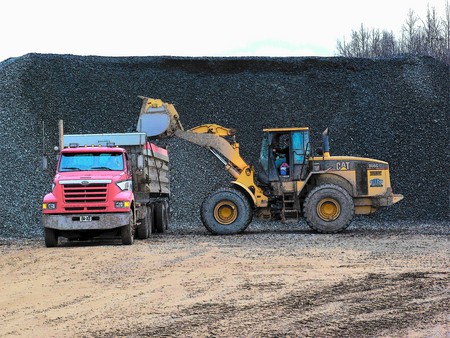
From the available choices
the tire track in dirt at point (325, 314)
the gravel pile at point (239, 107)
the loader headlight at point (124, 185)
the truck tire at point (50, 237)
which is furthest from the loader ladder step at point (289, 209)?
the tire track in dirt at point (325, 314)

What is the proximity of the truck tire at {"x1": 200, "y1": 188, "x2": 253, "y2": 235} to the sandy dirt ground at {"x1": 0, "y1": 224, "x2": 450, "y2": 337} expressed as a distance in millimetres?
3558

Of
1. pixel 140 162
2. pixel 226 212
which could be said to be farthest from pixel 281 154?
pixel 140 162

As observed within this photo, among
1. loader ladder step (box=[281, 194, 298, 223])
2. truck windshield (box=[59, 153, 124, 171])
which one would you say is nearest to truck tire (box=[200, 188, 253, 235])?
loader ladder step (box=[281, 194, 298, 223])

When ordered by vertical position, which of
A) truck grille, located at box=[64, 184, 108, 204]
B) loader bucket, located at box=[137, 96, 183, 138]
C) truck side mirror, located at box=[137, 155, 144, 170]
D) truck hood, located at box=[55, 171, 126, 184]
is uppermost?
loader bucket, located at box=[137, 96, 183, 138]

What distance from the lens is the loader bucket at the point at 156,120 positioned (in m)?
21.7

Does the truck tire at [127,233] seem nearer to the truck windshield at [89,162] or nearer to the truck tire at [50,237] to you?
the truck windshield at [89,162]

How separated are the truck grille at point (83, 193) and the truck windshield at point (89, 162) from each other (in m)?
0.78

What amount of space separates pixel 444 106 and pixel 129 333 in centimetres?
2934

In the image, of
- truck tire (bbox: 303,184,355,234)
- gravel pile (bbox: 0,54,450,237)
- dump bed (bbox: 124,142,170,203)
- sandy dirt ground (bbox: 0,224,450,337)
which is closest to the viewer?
sandy dirt ground (bbox: 0,224,450,337)

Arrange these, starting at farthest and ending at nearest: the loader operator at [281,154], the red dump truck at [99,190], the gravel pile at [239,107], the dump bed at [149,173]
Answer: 1. the gravel pile at [239,107]
2. the loader operator at [281,154]
3. the dump bed at [149,173]
4. the red dump truck at [99,190]

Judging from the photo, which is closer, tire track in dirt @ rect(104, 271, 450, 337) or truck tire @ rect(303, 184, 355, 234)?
tire track in dirt @ rect(104, 271, 450, 337)

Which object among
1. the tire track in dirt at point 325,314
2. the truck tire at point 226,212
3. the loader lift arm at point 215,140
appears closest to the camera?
the tire track in dirt at point 325,314

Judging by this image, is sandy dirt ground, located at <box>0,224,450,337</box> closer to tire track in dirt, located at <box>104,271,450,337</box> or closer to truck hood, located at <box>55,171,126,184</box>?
tire track in dirt, located at <box>104,271,450,337</box>

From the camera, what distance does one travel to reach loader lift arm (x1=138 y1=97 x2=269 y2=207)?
21.0 m
